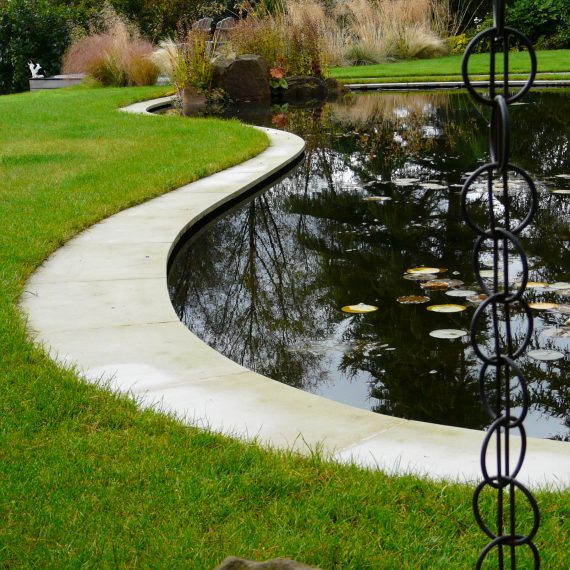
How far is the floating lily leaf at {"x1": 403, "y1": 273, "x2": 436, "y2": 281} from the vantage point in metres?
5.46

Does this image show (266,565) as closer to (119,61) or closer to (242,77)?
(242,77)

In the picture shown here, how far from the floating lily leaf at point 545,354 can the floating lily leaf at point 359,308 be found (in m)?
1.03

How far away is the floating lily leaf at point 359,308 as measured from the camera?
497 cm

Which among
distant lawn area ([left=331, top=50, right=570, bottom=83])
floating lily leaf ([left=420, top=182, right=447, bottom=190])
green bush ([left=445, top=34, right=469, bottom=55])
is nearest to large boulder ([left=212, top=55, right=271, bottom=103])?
distant lawn area ([left=331, top=50, right=570, bottom=83])

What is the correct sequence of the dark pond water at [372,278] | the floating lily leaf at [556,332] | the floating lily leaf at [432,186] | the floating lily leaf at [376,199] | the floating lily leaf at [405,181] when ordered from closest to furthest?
the dark pond water at [372,278]
the floating lily leaf at [556,332]
the floating lily leaf at [376,199]
the floating lily leaf at [432,186]
the floating lily leaf at [405,181]

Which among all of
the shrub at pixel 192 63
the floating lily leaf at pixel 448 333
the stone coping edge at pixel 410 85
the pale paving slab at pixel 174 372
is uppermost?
the shrub at pixel 192 63

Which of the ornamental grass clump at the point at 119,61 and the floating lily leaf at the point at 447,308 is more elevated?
the ornamental grass clump at the point at 119,61

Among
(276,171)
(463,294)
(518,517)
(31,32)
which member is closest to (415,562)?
(518,517)

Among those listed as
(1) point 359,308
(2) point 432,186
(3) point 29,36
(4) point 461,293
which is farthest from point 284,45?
(1) point 359,308

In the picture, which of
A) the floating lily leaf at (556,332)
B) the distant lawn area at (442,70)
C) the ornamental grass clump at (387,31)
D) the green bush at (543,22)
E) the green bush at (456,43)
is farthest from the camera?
the green bush at (456,43)

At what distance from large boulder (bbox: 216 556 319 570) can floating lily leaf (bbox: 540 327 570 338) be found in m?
2.88

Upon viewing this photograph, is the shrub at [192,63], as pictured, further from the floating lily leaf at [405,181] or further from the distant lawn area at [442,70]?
the floating lily leaf at [405,181]

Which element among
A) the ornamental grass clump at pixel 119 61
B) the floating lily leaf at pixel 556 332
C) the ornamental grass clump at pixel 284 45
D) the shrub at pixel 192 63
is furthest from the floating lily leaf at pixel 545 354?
the ornamental grass clump at pixel 119 61

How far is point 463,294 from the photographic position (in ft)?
16.8
